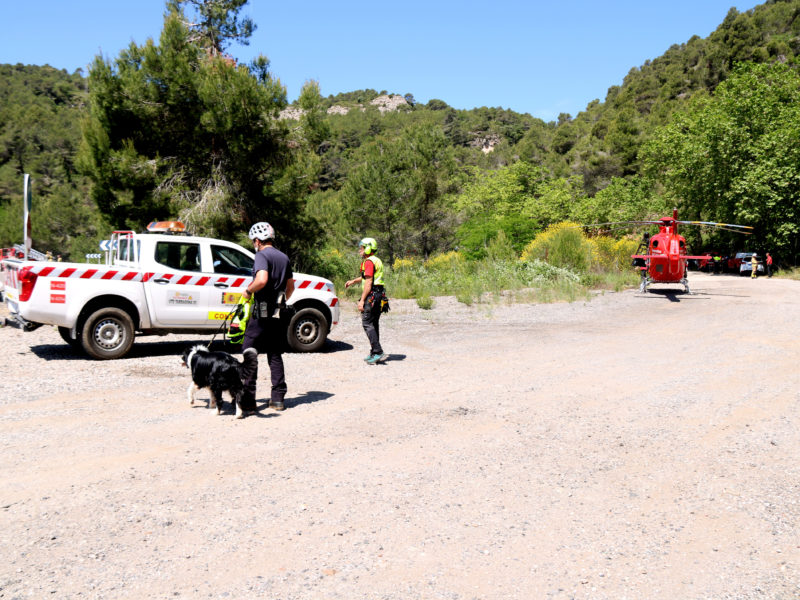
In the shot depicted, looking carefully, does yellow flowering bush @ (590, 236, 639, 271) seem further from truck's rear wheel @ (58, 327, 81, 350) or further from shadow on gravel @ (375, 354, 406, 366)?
truck's rear wheel @ (58, 327, 81, 350)

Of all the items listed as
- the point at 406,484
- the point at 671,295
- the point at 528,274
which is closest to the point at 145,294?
the point at 406,484

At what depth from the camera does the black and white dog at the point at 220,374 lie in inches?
269

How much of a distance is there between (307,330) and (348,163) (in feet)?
122

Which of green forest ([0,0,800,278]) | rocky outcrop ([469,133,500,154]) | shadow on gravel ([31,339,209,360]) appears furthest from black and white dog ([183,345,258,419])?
rocky outcrop ([469,133,500,154])

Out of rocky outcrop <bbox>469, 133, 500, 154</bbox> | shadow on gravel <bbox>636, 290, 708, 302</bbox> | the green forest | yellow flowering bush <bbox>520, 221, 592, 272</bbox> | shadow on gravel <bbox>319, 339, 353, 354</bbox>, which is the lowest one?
shadow on gravel <bbox>319, 339, 353, 354</bbox>

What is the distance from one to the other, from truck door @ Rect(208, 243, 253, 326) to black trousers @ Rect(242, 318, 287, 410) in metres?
3.73

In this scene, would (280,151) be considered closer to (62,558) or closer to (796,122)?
(62,558)

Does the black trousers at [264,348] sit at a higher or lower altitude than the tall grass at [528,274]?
lower

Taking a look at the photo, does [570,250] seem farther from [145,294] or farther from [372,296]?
[145,294]

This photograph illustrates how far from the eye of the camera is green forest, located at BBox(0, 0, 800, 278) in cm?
1898

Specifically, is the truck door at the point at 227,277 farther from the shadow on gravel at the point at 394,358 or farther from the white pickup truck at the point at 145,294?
the shadow on gravel at the point at 394,358

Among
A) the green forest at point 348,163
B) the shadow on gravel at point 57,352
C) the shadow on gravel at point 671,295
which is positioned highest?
the green forest at point 348,163

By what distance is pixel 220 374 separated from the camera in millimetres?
6836

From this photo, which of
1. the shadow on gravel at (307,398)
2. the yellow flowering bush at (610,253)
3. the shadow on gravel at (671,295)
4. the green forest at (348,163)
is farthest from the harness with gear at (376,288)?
the yellow flowering bush at (610,253)
